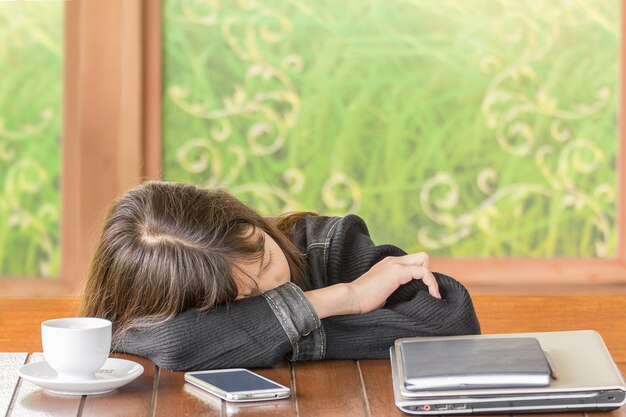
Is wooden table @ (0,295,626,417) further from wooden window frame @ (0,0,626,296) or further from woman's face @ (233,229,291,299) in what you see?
wooden window frame @ (0,0,626,296)

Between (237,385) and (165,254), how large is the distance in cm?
24

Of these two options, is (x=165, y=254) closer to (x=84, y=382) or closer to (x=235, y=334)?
(x=235, y=334)

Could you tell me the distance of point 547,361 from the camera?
43.1 inches

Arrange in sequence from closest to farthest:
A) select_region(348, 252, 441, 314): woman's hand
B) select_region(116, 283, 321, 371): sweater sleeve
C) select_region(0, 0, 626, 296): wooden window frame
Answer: select_region(116, 283, 321, 371): sweater sleeve
select_region(348, 252, 441, 314): woman's hand
select_region(0, 0, 626, 296): wooden window frame

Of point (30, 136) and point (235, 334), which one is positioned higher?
point (30, 136)

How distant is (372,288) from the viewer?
1.42m

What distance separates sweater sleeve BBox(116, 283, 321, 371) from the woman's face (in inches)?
1.3

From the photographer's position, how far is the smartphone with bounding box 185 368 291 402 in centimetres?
110

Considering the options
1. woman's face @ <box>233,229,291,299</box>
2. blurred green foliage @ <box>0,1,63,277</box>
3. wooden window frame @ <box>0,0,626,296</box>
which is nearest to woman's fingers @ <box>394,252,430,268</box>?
woman's face @ <box>233,229,291,299</box>

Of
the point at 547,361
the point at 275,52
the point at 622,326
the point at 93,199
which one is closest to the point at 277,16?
the point at 275,52

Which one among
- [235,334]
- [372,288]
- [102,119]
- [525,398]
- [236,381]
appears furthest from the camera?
[102,119]

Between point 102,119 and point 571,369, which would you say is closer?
point 571,369

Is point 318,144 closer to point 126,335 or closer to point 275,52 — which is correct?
point 275,52

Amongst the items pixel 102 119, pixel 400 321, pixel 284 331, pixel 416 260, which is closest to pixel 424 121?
pixel 102 119
